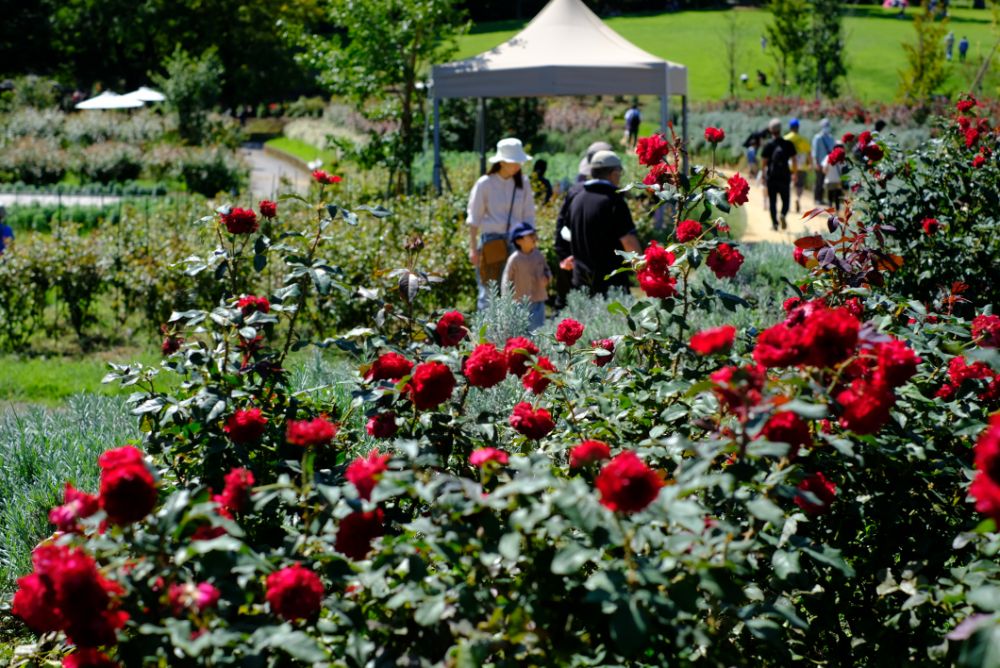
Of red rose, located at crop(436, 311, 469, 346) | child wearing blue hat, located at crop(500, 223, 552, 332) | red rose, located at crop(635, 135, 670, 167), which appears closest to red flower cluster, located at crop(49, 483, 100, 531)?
red rose, located at crop(436, 311, 469, 346)

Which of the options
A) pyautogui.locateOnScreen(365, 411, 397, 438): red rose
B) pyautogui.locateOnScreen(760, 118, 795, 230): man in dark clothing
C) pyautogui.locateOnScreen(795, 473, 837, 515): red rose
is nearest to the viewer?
pyautogui.locateOnScreen(795, 473, 837, 515): red rose

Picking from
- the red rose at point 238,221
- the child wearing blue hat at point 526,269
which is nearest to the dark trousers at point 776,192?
the child wearing blue hat at point 526,269

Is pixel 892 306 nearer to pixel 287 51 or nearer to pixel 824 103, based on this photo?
pixel 824 103

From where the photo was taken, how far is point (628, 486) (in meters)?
1.57

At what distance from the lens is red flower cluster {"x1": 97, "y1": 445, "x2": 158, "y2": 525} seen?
65.1 inches

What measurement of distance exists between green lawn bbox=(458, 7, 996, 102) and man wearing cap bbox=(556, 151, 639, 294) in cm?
3607

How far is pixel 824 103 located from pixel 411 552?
30.8m

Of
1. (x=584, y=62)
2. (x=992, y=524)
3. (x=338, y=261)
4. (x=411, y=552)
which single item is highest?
(x=584, y=62)

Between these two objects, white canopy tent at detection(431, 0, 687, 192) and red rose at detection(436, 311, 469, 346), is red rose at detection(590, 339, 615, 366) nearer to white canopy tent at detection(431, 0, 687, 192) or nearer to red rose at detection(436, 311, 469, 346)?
red rose at detection(436, 311, 469, 346)

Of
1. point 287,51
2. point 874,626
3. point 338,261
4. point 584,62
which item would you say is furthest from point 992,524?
point 287,51

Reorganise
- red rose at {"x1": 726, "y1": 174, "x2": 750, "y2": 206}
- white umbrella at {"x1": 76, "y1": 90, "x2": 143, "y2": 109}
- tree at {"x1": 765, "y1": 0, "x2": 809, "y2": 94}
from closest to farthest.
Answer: red rose at {"x1": 726, "y1": 174, "x2": 750, "y2": 206}, white umbrella at {"x1": 76, "y1": 90, "x2": 143, "y2": 109}, tree at {"x1": 765, "y1": 0, "x2": 809, "y2": 94}

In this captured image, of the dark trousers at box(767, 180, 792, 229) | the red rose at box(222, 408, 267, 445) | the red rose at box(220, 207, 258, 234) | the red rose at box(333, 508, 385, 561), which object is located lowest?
the dark trousers at box(767, 180, 792, 229)

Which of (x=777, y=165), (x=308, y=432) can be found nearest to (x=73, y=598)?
(x=308, y=432)

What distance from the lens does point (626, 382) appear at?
270 centimetres
